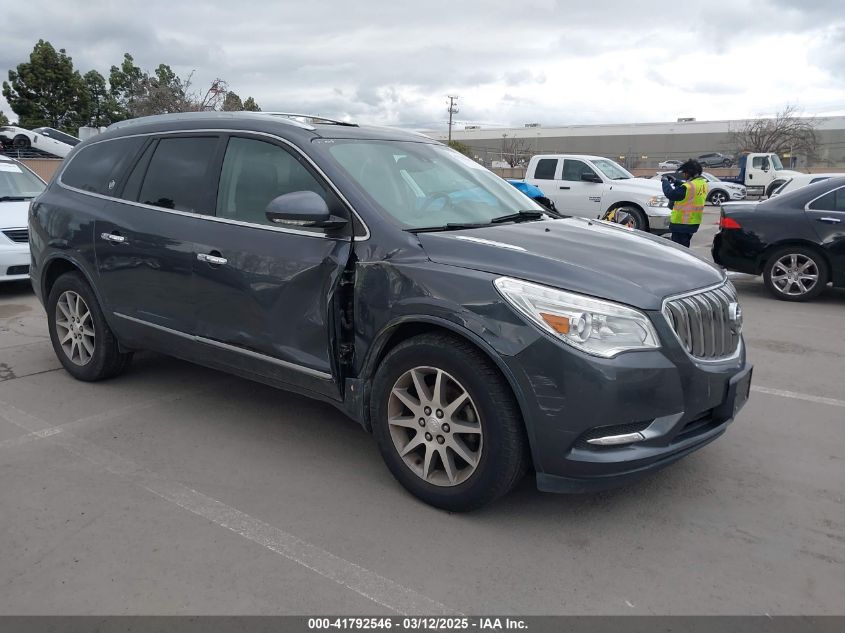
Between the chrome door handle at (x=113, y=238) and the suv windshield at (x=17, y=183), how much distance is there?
579 centimetres

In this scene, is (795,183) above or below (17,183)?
below

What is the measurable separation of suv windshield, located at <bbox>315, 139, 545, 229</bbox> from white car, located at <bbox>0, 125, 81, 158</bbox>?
85.0 ft

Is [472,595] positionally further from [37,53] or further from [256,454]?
[37,53]

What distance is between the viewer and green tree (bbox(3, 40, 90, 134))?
42.3 m

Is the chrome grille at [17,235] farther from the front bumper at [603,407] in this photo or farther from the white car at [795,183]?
the white car at [795,183]

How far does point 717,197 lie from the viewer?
1147 inches

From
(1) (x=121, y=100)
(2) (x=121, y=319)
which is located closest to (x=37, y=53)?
(1) (x=121, y=100)

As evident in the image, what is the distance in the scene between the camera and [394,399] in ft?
11.2

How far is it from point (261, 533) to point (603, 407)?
162 cm

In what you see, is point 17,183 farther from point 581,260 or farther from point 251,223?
point 581,260

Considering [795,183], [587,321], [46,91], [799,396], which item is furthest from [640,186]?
[46,91]

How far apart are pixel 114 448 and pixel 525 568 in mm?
2525

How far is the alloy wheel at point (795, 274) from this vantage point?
857 centimetres

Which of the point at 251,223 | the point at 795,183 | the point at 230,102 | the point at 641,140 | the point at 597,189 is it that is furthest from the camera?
the point at 641,140
